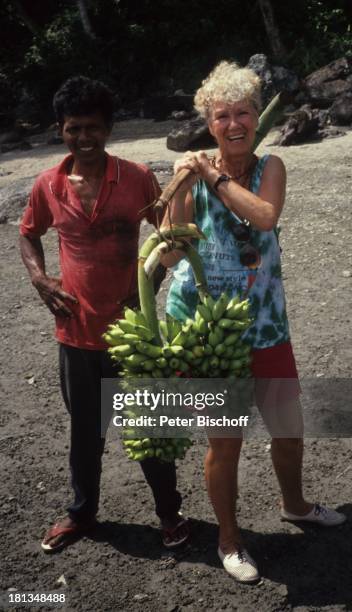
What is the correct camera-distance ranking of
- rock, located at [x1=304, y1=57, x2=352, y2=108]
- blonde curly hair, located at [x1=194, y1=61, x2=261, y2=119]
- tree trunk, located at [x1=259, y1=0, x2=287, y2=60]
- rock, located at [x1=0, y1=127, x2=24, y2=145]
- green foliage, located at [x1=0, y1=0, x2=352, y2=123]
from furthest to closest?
green foliage, located at [x1=0, y1=0, x2=352, y2=123]
tree trunk, located at [x1=259, y1=0, x2=287, y2=60]
rock, located at [x1=0, y1=127, x2=24, y2=145]
rock, located at [x1=304, y1=57, x2=352, y2=108]
blonde curly hair, located at [x1=194, y1=61, x2=261, y2=119]

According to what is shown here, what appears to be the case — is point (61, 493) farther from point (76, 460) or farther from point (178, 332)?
point (178, 332)

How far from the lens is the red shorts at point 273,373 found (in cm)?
336

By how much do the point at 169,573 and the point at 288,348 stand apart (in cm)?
121

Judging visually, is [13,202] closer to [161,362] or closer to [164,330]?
[164,330]

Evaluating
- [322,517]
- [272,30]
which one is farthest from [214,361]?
[272,30]

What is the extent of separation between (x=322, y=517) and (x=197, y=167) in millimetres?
1900

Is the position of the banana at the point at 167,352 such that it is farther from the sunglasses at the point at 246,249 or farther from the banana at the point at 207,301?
the sunglasses at the point at 246,249

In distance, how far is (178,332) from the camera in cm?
279

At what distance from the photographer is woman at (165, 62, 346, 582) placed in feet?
10.1

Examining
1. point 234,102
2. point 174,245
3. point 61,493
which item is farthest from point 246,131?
point 61,493

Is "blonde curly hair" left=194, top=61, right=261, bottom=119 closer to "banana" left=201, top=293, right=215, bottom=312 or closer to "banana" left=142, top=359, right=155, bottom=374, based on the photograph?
"banana" left=201, top=293, right=215, bottom=312

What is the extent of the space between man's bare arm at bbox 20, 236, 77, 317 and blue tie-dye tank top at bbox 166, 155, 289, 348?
517 millimetres

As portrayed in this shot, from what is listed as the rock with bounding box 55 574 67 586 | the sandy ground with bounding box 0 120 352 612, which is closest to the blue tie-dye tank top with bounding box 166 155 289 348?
the sandy ground with bounding box 0 120 352 612

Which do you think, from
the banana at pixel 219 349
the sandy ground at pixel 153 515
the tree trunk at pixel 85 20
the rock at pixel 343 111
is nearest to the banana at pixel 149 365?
the banana at pixel 219 349
